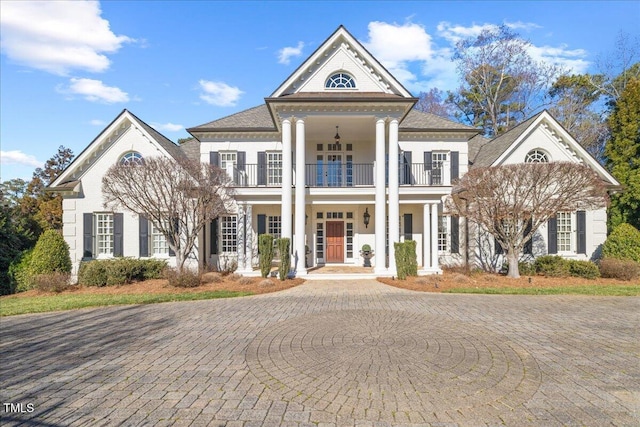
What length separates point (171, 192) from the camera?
11.8 metres

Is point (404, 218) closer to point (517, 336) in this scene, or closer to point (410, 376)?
point (517, 336)

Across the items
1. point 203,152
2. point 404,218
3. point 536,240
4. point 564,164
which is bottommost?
point 536,240

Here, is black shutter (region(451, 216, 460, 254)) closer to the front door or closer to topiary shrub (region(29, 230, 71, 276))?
the front door

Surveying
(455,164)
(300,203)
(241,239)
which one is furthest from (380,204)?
(241,239)

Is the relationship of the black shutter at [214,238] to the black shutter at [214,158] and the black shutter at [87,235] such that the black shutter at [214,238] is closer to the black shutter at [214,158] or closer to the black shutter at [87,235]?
the black shutter at [214,158]

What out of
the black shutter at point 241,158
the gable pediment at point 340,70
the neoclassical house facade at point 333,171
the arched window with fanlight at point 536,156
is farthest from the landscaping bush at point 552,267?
the black shutter at point 241,158

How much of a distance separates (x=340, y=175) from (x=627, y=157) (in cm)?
1631

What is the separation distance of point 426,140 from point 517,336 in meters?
12.9

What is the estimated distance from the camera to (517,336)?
18.5 feet

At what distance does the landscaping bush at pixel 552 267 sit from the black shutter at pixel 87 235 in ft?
69.7

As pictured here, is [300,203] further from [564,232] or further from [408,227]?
[564,232]

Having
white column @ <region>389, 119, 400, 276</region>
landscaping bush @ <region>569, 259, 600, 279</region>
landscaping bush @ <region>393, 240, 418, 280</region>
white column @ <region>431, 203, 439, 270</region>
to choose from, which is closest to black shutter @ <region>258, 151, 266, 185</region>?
white column @ <region>389, 119, 400, 276</region>

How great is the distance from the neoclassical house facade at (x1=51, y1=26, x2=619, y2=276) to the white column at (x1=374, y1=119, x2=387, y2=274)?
0.15 ft

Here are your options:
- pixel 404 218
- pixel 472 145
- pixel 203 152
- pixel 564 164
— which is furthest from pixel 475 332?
pixel 472 145
